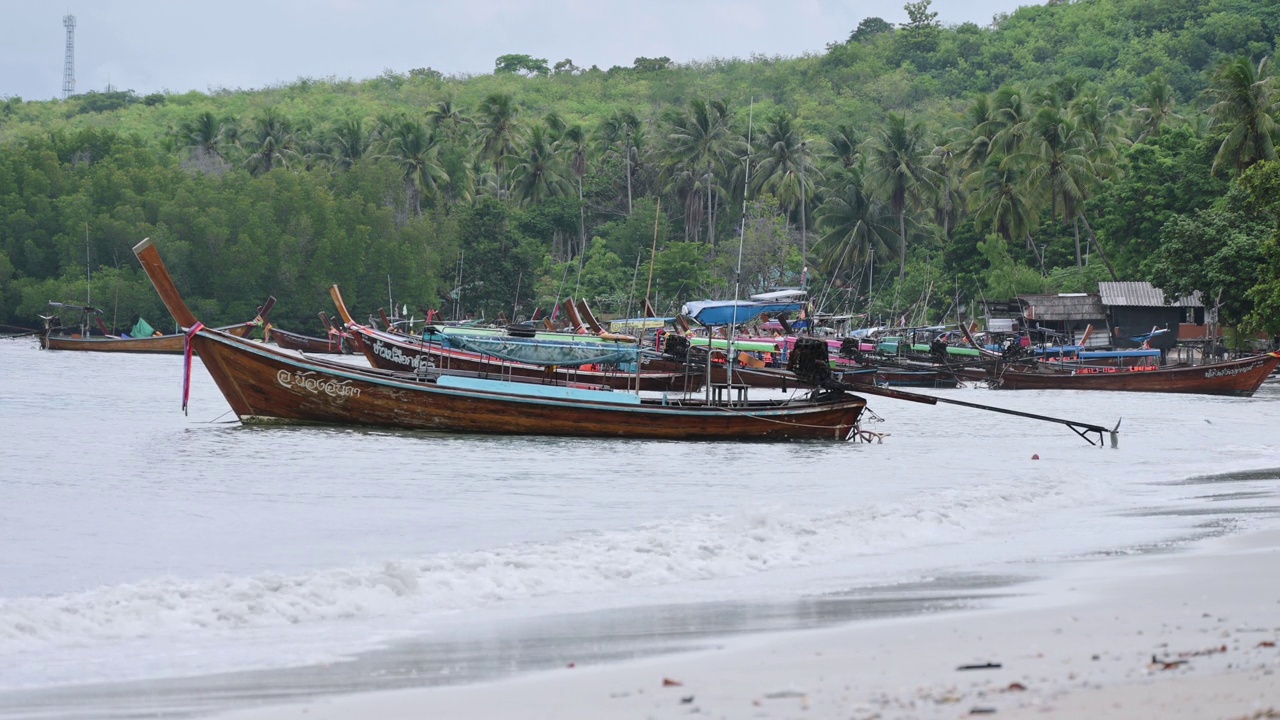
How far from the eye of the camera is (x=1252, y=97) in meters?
55.0

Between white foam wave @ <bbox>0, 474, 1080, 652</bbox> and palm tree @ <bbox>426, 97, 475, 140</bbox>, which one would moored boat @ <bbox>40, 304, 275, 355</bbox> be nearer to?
palm tree @ <bbox>426, 97, 475, 140</bbox>

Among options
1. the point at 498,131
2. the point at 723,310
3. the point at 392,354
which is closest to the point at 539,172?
the point at 498,131

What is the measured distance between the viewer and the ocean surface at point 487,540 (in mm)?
8656

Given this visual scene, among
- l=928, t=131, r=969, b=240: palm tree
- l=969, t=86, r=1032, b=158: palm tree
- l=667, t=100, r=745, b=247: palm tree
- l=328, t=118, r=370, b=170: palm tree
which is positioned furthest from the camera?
l=328, t=118, r=370, b=170: palm tree

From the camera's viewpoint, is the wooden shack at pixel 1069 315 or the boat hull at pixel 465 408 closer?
the boat hull at pixel 465 408

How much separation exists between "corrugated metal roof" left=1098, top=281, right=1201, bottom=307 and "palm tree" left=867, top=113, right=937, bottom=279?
19.5 metres

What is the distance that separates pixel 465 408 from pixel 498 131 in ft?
243

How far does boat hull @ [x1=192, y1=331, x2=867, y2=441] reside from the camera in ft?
82.9

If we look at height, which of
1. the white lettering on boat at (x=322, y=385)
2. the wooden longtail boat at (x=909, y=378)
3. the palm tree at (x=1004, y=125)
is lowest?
the wooden longtail boat at (x=909, y=378)

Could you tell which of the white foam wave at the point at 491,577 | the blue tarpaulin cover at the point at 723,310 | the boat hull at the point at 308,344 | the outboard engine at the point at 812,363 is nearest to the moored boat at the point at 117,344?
the boat hull at the point at 308,344

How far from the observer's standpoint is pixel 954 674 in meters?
7.02

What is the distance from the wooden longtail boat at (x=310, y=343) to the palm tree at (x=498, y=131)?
2396 cm

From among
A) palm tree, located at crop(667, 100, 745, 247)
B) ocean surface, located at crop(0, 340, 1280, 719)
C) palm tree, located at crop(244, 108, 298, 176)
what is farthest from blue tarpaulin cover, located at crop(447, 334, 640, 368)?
palm tree, located at crop(244, 108, 298, 176)

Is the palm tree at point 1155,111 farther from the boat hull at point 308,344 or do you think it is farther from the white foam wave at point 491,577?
the white foam wave at point 491,577
